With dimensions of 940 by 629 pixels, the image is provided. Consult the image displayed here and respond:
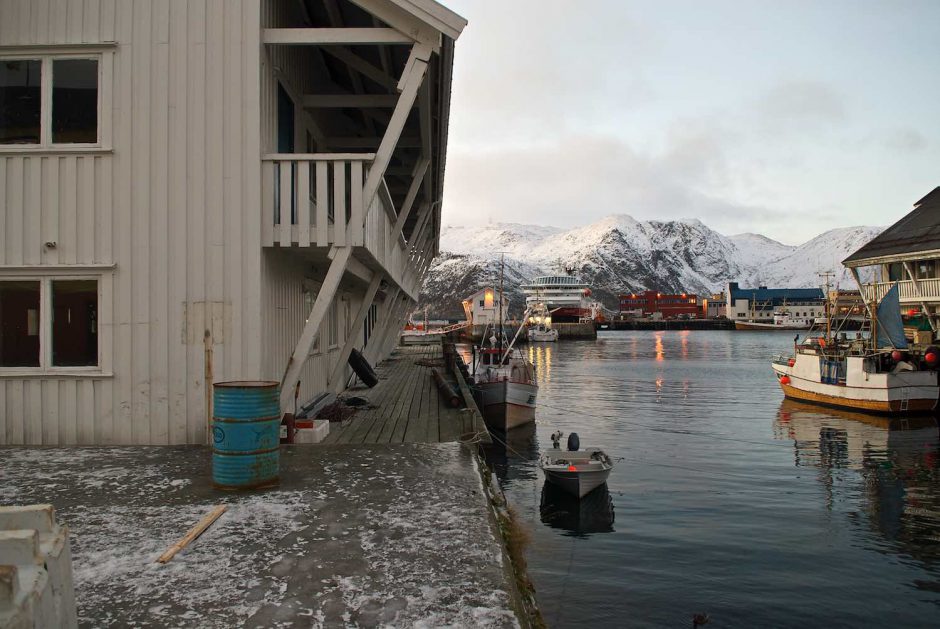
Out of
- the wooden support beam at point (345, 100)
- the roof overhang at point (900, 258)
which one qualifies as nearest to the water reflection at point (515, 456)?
the wooden support beam at point (345, 100)

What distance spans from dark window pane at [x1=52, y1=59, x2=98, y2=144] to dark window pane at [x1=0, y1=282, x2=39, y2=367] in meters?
2.05

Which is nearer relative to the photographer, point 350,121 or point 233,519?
point 233,519

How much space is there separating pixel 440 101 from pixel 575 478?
754cm

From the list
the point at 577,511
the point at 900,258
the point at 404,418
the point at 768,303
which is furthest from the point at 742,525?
the point at 768,303

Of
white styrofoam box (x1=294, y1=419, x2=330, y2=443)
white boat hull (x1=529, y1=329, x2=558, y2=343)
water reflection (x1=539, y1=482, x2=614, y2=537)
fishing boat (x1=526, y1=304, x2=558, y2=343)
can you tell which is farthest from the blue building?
white styrofoam box (x1=294, y1=419, x2=330, y2=443)

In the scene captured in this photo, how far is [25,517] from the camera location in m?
2.95

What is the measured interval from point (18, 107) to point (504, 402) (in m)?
15.9

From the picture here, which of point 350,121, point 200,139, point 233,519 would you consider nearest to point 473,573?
point 233,519

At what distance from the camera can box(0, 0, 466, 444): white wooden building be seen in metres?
8.92

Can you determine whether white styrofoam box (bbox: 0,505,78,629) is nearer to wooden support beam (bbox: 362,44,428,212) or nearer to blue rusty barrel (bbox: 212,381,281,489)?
blue rusty barrel (bbox: 212,381,281,489)

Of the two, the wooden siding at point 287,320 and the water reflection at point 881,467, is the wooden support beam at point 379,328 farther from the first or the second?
the water reflection at point 881,467

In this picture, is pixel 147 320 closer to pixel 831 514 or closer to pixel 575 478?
pixel 575 478

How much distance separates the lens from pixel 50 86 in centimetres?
909

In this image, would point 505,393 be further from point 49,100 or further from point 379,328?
point 49,100
